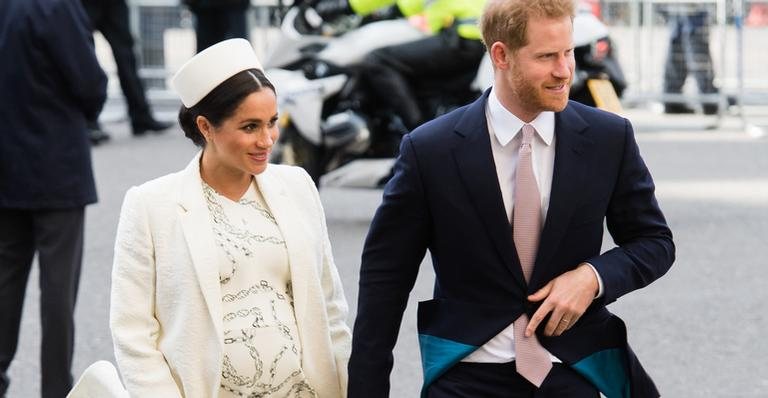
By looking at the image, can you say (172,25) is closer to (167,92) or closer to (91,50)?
(167,92)

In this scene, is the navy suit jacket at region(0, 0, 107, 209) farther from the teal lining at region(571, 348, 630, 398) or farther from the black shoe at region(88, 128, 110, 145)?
the black shoe at region(88, 128, 110, 145)

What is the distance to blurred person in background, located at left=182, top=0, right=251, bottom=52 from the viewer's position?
15180 millimetres

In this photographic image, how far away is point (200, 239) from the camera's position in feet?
13.6

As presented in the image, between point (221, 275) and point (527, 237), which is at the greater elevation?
point (527, 237)

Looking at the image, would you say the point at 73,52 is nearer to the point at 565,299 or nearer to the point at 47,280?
the point at 47,280

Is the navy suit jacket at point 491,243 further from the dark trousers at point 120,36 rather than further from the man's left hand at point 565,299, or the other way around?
the dark trousers at point 120,36

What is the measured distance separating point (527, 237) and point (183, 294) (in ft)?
2.70

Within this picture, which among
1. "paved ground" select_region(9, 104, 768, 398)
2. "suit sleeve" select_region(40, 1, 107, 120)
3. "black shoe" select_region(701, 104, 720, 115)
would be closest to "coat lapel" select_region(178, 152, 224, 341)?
"suit sleeve" select_region(40, 1, 107, 120)

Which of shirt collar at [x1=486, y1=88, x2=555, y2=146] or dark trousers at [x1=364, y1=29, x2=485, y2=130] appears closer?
shirt collar at [x1=486, y1=88, x2=555, y2=146]

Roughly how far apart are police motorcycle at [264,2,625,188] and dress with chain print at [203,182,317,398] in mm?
6092

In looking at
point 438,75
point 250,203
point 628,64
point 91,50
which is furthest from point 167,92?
point 250,203

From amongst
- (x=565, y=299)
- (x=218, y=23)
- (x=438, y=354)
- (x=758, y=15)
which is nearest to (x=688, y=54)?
(x=758, y=15)

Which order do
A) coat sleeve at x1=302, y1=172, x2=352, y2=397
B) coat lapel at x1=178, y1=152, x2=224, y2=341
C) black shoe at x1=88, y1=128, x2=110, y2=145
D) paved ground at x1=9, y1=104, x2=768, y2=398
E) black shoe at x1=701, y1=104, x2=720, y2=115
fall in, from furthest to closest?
black shoe at x1=701, y1=104, x2=720, y2=115, black shoe at x1=88, y1=128, x2=110, y2=145, paved ground at x1=9, y1=104, x2=768, y2=398, coat sleeve at x1=302, y1=172, x2=352, y2=397, coat lapel at x1=178, y1=152, x2=224, y2=341

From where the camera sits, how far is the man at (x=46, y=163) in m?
6.52
